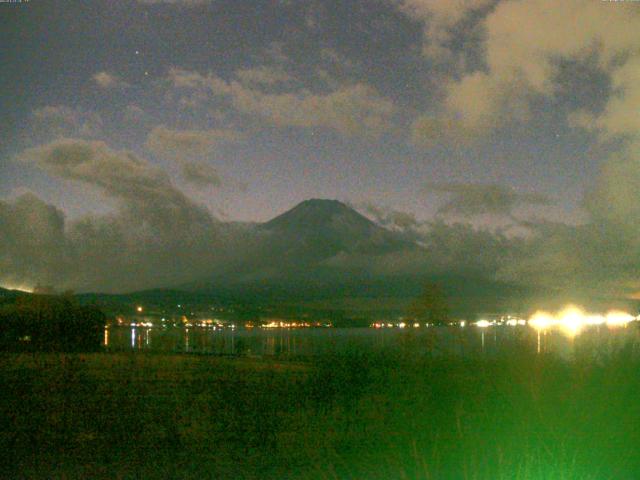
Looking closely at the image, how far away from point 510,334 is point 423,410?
9.19 meters

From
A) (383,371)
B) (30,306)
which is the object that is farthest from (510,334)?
(30,306)

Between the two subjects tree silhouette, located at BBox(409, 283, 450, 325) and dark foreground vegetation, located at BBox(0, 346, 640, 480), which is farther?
tree silhouette, located at BBox(409, 283, 450, 325)

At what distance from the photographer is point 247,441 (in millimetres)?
12695

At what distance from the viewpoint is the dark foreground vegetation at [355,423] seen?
35.1ft

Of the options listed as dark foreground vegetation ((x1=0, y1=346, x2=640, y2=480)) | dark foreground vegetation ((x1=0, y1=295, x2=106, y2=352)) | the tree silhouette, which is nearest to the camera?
dark foreground vegetation ((x1=0, y1=346, x2=640, y2=480))

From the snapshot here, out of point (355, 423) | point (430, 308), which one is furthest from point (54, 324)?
point (355, 423)

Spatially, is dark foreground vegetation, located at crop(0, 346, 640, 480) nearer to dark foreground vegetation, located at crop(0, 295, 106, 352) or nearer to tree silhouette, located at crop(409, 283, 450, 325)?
tree silhouette, located at crop(409, 283, 450, 325)

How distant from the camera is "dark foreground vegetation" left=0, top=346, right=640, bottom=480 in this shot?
35.1 feet

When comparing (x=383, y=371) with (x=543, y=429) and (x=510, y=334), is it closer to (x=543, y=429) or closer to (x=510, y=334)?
(x=543, y=429)

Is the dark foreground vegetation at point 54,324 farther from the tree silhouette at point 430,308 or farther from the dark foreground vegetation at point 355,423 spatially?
the dark foreground vegetation at point 355,423

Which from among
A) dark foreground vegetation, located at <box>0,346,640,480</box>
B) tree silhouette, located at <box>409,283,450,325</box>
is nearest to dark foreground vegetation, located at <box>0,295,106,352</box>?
tree silhouette, located at <box>409,283,450,325</box>

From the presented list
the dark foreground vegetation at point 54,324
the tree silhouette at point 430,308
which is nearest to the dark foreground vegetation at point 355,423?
the tree silhouette at point 430,308

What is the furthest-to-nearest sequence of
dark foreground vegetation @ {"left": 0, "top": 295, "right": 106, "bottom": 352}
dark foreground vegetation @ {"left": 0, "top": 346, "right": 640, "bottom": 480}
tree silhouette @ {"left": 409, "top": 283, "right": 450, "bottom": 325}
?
dark foreground vegetation @ {"left": 0, "top": 295, "right": 106, "bottom": 352} < tree silhouette @ {"left": 409, "top": 283, "right": 450, "bottom": 325} < dark foreground vegetation @ {"left": 0, "top": 346, "right": 640, "bottom": 480}

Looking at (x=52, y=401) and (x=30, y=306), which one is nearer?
(x=52, y=401)
